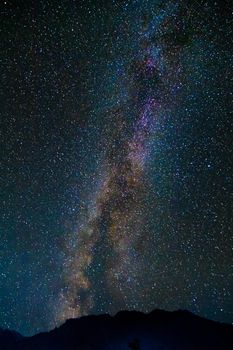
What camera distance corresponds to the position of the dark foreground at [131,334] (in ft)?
219

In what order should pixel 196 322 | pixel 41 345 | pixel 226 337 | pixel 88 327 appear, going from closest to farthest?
pixel 226 337, pixel 196 322, pixel 41 345, pixel 88 327

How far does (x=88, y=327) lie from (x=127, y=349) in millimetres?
13553

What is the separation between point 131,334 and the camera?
77.9 m

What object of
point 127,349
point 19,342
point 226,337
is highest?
point 19,342

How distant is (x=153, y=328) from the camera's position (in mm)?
74875

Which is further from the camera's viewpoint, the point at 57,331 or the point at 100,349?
the point at 57,331

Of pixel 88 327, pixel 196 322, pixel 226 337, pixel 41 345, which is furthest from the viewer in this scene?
pixel 88 327

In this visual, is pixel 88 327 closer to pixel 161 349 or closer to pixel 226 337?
pixel 161 349

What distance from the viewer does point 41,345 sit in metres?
77.7

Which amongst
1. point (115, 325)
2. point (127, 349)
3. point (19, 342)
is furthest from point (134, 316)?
point (19, 342)

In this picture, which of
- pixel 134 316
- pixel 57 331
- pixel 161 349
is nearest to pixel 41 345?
pixel 57 331

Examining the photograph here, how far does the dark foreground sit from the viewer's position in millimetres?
66625

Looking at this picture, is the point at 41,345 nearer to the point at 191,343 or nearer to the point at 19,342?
the point at 19,342

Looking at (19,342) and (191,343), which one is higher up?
(19,342)
